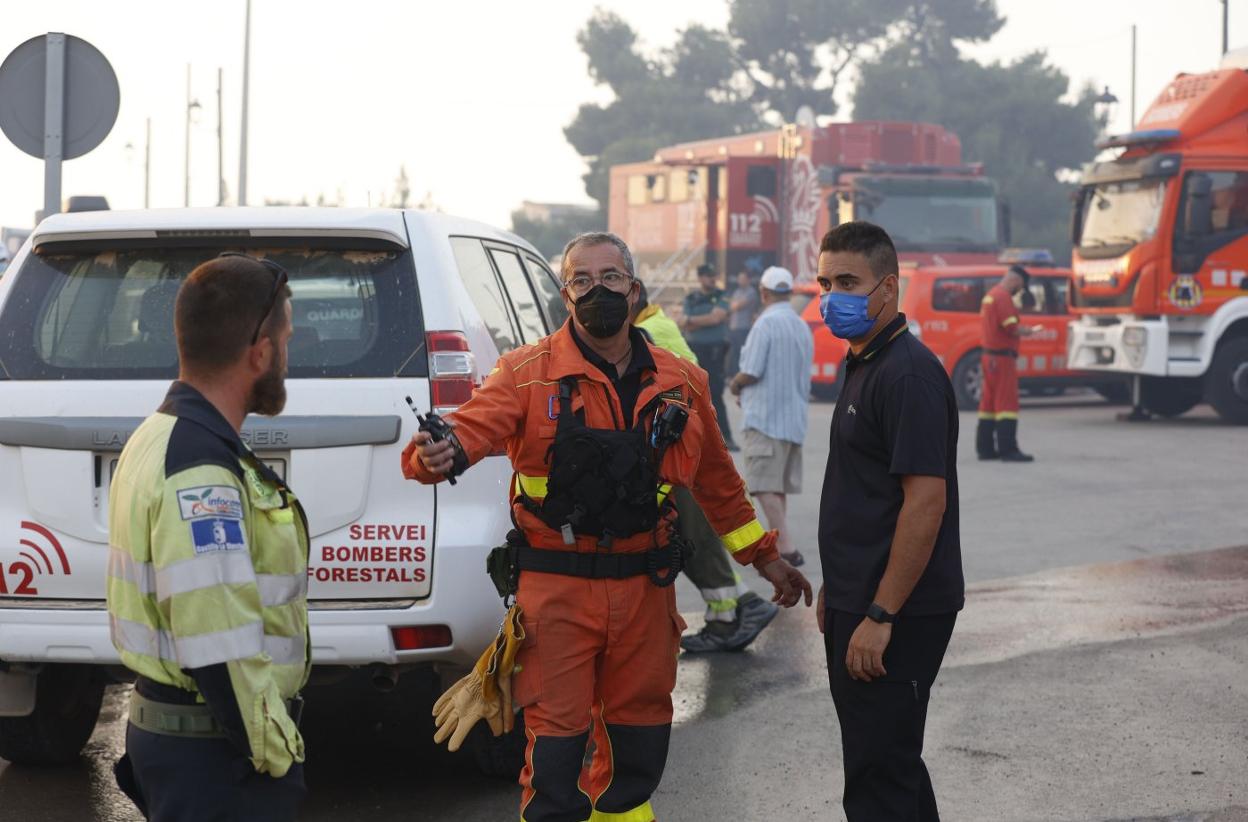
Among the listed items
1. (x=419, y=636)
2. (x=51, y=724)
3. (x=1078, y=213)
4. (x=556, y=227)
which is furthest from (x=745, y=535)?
(x=556, y=227)

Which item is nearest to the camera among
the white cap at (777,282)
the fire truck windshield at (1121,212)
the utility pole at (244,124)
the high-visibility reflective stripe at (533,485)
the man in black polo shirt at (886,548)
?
the man in black polo shirt at (886,548)

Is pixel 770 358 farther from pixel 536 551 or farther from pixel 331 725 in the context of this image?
pixel 536 551

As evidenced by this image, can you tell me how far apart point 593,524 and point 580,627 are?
267 millimetres

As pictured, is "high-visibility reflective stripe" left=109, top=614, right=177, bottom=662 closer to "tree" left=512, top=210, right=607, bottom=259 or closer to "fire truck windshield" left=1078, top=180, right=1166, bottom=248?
"fire truck windshield" left=1078, top=180, right=1166, bottom=248

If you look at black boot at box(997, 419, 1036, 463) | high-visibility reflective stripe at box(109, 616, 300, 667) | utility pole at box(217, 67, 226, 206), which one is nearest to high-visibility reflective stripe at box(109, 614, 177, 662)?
high-visibility reflective stripe at box(109, 616, 300, 667)

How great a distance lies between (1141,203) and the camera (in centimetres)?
2014

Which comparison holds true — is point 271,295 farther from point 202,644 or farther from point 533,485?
point 533,485

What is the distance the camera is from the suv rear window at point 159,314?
509 cm

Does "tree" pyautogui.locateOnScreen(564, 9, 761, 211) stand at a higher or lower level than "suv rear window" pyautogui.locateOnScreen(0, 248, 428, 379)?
higher

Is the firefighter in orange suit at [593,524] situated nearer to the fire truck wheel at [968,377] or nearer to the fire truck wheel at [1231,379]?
the fire truck wheel at [1231,379]

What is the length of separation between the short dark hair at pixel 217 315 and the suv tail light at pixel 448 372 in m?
2.00

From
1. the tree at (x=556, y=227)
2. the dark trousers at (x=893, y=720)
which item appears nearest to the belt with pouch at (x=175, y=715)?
the dark trousers at (x=893, y=720)

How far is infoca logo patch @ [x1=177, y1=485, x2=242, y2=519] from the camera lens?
2871 millimetres

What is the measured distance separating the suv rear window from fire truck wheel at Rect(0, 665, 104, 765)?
3.72 feet
